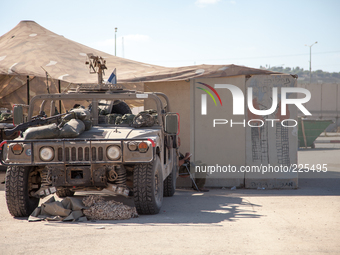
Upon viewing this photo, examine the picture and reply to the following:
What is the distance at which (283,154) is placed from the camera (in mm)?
8992

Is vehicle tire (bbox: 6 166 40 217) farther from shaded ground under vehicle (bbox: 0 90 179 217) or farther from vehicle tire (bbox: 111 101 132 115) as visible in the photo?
vehicle tire (bbox: 111 101 132 115)

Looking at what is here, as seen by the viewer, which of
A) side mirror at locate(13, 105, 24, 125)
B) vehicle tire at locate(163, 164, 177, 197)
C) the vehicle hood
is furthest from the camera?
vehicle tire at locate(163, 164, 177, 197)

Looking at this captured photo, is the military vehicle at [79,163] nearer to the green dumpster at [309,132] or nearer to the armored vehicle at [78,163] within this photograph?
the armored vehicle at [78,163]

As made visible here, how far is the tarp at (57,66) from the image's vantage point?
353 inches

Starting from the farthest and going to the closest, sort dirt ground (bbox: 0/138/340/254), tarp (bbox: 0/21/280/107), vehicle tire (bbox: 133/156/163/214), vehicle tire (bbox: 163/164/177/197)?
tarp (bbox: 0/21/280/107) < vehicle tire (bbox: 163/164/177/197) < vehicle tire (bbox: 133/156/163/214) < dirt ground (bbox: 0/138/340/254)

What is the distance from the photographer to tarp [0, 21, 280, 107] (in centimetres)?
896

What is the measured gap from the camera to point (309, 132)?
19.0m

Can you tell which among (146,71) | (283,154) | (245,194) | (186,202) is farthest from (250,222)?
(146,71)

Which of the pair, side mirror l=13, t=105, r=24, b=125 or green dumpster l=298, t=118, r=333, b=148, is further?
green dumpster l=298, t=118, r=333, b=148

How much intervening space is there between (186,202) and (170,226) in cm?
210

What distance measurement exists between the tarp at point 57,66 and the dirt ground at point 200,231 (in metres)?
2.96

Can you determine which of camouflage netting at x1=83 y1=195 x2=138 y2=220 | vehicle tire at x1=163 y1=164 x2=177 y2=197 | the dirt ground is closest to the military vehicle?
camouflage netting at x1=83 y1=195 x2=138 y2=220

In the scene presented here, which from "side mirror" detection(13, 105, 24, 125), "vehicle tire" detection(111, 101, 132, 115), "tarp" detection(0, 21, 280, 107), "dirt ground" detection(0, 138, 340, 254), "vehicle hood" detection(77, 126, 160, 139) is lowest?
"dirt ground" detection(0, 138, 340, 254)

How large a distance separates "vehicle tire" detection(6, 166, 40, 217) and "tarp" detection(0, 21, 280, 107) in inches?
122
